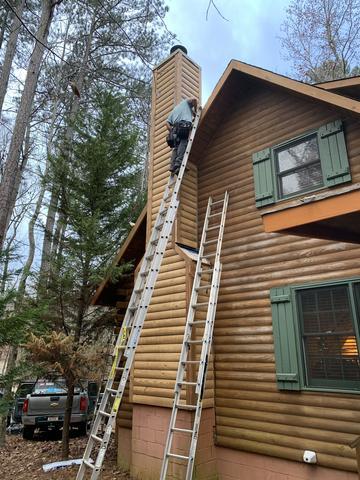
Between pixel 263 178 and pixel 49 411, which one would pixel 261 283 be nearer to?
pixel 263 178

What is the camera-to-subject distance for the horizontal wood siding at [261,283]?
5238 mm

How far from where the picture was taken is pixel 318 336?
554cm

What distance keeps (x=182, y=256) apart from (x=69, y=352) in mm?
2839

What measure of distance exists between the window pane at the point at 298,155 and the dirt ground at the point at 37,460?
248 inches

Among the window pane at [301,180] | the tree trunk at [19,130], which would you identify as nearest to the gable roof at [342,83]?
the window pane at [301,180]

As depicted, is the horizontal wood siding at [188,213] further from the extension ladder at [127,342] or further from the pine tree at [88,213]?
the pine tree at [88,213]

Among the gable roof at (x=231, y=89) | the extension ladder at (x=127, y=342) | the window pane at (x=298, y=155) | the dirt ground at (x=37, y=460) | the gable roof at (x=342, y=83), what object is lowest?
the dirt ground at (x=37, y=460)

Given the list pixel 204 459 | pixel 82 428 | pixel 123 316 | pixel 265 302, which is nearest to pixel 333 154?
pixel 265 302

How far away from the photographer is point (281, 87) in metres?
6.55

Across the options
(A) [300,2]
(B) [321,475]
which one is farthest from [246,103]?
(A) [300,2]

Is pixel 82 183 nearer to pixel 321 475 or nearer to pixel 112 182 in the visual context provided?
pixel 112 182

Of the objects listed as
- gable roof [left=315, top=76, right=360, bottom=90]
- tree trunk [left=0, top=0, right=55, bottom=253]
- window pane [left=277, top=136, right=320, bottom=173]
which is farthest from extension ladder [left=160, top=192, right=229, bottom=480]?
tree trunk [left=0, top=0, right=55, bottom=253]

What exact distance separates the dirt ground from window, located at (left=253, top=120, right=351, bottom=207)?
5837 millimetres

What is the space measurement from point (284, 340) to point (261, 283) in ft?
3.46
